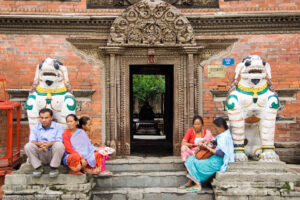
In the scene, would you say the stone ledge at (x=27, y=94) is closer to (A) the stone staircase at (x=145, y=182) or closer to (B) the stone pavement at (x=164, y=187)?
(A) the stone staircase at (x=145, y=182)

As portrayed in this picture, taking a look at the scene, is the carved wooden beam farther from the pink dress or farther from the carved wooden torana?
the pink dress

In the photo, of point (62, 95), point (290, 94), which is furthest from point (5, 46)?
point (290, 94)

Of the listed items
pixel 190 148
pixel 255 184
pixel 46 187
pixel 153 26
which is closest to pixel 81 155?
pixel 46 187

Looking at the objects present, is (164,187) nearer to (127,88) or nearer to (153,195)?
(153,195)

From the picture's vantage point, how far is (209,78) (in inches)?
282

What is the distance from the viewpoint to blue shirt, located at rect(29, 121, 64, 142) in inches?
192

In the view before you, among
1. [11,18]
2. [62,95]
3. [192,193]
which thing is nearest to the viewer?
[192,193]

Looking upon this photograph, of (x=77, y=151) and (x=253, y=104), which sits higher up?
(x=253, y=104)

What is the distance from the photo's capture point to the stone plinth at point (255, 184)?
16.2 ft

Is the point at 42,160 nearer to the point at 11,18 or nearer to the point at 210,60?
the point at 11,18

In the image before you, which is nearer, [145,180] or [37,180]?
[37,180]

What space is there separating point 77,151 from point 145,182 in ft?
5.03

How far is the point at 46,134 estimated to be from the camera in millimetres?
4906

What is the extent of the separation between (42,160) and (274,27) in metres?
6.14
